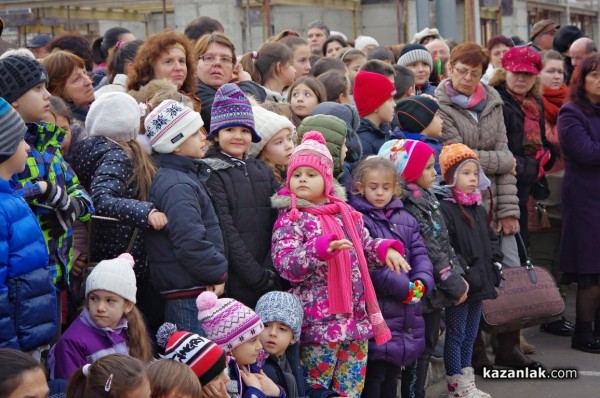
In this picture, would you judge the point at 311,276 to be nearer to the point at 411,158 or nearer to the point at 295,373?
the point at 295,373

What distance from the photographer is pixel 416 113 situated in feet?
24.9

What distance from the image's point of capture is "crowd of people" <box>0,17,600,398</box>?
4.75m

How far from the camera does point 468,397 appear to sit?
7230 mm

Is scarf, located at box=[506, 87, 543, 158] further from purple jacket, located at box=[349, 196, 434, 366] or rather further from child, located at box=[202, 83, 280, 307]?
child, located at box=[202, 83, 280, 307]

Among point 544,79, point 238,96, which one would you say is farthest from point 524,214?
point 238,96

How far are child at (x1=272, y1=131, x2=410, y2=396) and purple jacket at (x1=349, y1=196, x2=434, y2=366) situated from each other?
0.49 ft

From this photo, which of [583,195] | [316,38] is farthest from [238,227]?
[316,38]

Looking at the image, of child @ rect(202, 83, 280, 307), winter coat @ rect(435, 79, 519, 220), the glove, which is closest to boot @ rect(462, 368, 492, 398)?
the glove

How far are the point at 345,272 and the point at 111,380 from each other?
2036 millimetres

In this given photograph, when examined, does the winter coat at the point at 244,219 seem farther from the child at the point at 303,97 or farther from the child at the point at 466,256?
the child at the point at 466,256

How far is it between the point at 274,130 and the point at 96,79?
2.74 meters

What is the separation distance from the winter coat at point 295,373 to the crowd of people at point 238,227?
0.01 meters

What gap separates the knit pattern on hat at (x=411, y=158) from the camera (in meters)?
6.81

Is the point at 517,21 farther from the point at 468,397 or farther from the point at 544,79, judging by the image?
the point at 468,397
